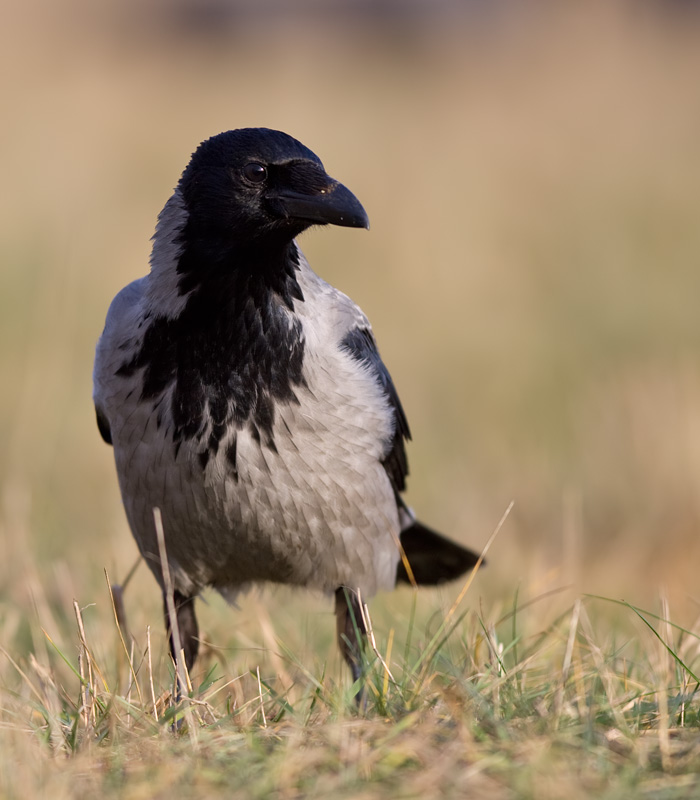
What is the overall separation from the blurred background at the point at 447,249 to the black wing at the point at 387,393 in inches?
27.4

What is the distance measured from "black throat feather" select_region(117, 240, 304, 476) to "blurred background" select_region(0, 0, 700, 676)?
3.71 ft

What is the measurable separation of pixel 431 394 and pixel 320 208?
5802 mm

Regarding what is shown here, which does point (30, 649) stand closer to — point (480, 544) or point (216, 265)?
point (216, 265)

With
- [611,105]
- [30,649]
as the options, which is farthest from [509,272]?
[30,649]

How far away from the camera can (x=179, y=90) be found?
13695 mm

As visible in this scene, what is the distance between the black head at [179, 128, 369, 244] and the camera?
3822mm

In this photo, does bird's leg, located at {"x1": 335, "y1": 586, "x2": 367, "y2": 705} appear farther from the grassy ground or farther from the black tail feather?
the black tail feather

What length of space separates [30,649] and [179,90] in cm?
982

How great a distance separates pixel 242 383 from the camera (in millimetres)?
3914

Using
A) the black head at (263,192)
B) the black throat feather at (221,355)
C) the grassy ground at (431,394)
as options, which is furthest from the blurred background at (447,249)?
the black head at (263,192)

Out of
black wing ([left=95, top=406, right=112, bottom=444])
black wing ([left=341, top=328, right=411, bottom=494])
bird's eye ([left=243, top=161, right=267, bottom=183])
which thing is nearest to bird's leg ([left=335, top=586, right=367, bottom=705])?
black wing ([left=341, top=328, right=411, bottom=494])

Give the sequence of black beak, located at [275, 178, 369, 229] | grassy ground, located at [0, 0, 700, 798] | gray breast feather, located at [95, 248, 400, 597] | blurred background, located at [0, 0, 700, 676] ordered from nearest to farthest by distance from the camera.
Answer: grassy ground, located at [0, 0, 700, 798], black beak, located at [275, 178, 369, 229], gray breast feather, located at [95, 248, 400, 597], blurred background, located at [0, 0, 700, 676]

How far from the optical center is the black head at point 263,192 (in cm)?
382

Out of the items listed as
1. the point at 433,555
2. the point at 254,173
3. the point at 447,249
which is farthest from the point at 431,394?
the point at 254,173
